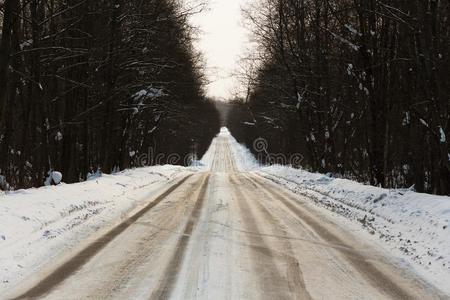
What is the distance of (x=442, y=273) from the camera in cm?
682

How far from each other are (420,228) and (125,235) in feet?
18.3

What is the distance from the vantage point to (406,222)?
10.1 meters

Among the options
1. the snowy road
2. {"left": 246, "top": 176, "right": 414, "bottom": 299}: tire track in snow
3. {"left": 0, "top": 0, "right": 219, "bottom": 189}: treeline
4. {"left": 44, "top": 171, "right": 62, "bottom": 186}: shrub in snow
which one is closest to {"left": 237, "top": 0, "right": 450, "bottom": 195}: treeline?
{"left": 246, "top": 176, "right": 414, "bottom": 299}: tire track in snow

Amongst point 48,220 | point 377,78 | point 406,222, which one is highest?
point 377,78

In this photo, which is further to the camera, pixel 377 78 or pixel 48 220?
pixel 377 78

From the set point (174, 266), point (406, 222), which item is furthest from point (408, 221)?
point (174, 266)

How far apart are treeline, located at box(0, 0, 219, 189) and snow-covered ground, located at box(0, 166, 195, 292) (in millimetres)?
2795

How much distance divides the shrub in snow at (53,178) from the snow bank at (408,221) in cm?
859

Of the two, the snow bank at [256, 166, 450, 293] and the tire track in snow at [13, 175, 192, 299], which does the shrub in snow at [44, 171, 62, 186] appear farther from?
the snow bank at [256, 166, 450, 293]

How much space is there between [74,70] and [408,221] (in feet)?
50.4

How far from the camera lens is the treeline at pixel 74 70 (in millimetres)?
15859

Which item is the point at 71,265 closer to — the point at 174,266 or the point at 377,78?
the point at 174,266

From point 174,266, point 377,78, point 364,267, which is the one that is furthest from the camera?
point 377,78

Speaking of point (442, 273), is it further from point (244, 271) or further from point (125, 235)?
point (125, 235)
